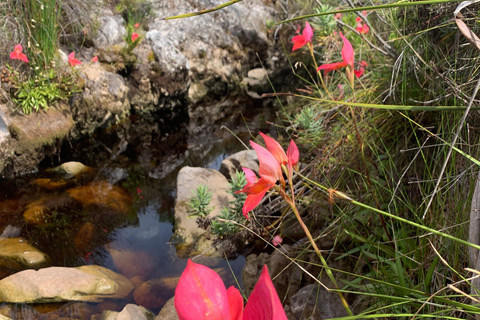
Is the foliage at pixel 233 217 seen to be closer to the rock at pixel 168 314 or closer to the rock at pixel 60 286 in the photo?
the rock at pixel 168 314

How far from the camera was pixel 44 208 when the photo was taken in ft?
11.4

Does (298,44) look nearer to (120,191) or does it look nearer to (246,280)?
(246,280)

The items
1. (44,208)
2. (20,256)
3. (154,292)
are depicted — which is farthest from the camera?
(44,208)

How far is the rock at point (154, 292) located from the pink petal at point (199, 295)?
2.31m

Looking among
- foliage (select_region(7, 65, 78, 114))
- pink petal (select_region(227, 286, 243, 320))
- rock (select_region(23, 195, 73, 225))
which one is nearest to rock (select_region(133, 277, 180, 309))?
rock (select_region(23, 195, 73, 225))

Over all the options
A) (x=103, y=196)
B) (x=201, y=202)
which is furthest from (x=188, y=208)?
(x=103, y=196)

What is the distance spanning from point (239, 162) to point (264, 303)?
3323mm

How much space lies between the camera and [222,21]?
8930mm

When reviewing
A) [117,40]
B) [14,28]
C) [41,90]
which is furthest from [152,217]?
[117,40]

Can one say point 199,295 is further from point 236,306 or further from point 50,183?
point 50,183

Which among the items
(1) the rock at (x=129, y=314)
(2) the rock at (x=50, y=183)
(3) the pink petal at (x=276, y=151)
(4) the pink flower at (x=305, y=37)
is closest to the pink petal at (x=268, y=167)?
(3) the pink petal at (x=276, y=151)

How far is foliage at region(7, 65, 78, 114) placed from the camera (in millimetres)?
4227

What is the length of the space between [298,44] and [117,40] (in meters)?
5.78

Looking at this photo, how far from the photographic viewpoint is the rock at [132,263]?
2.81 metres
